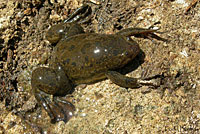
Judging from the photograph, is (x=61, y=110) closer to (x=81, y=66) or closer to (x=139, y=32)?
(x=81, y=66)

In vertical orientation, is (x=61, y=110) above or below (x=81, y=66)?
below

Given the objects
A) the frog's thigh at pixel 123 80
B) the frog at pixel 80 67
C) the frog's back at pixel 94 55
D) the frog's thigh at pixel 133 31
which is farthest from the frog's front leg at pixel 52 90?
the frog's thigh at pixel 133 31

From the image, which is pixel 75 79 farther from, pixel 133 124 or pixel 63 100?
pixel 133 124

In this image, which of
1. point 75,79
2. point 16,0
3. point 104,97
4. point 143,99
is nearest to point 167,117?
point 143,99

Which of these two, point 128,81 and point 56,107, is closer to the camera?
point 128,81

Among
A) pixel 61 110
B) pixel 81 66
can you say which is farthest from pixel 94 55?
pixel 61 110

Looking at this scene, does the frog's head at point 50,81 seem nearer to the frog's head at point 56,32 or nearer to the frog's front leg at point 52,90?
the frog's front leg at point 52,90

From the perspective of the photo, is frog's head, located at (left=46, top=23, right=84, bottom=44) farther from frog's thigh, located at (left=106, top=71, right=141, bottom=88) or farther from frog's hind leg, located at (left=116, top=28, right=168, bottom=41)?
Result: frog's thigh, located at (left=106, top=71, right=141, bottom=88)

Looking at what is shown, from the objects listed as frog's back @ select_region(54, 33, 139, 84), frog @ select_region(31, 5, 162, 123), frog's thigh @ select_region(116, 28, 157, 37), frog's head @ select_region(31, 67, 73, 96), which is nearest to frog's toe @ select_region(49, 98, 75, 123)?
frog @ select_region(31, 5, 162, 123)
